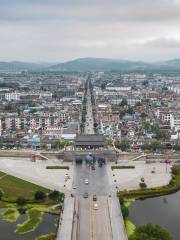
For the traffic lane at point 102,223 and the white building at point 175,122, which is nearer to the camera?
the traffic lane at point 102,223

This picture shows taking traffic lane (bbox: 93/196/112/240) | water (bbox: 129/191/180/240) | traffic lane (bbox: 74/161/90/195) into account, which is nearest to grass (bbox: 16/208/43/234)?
traffic lane (bbox: 93/196/112/240)

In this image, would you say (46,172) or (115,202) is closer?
(115,202)

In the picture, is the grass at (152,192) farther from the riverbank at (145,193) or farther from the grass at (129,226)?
the grass at (129,226)

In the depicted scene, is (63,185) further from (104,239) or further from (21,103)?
(21,103)

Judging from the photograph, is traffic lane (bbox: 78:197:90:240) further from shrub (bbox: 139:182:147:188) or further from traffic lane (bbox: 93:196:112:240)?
shrub (bbox: 139:182:147:188)

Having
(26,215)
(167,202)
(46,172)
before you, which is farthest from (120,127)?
(26,215)

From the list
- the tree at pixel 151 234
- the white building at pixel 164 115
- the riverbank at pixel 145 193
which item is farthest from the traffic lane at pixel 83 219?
the white building at pixel 164 115

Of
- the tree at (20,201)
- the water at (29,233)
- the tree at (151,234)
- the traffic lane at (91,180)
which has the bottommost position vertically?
the water at (29,233)
